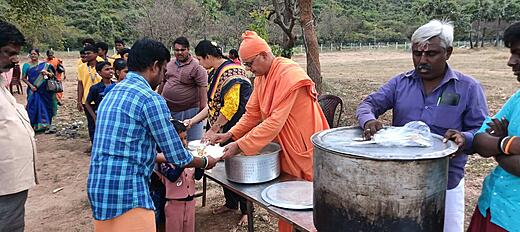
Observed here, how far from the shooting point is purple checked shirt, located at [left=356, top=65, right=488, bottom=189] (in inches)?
78.4

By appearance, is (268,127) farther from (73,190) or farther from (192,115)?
(73,190)

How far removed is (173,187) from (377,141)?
2036 millimetres

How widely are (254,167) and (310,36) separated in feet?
16.7

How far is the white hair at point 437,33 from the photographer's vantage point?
6.28ft


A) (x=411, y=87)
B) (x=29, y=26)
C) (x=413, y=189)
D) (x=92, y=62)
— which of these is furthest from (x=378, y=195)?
(x=29, y=26)

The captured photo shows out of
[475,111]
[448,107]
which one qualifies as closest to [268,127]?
[448,107]

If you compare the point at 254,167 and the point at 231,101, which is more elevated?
the point at 231,101

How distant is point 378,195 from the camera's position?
144 cm

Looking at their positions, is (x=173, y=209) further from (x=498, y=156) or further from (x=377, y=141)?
(x=498, y=156)

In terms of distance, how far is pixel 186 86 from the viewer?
187 inches

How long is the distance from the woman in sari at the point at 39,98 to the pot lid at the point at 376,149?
775cm

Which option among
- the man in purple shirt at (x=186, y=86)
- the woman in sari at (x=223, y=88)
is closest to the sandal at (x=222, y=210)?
the woman in sari at (x=223, y=88)

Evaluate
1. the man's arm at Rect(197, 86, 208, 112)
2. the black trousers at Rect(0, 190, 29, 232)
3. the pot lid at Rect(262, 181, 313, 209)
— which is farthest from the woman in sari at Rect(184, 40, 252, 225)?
the black trousers at Rect(0, 190, 29, 232)

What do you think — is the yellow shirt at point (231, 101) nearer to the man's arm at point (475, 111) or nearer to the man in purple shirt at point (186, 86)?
the man in purple shirt at point (186, 86)
